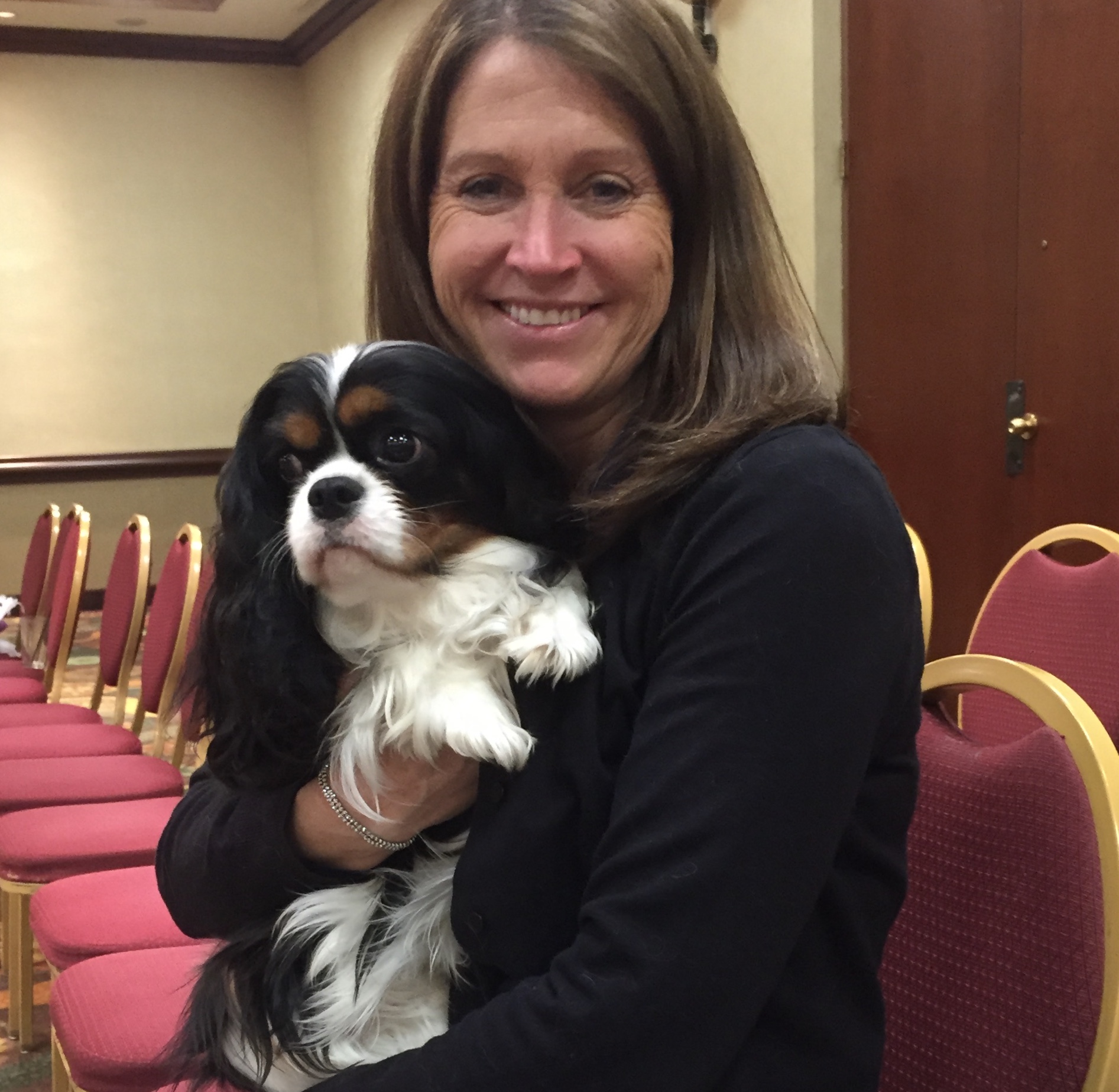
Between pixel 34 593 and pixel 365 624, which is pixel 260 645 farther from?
pixel 34 593

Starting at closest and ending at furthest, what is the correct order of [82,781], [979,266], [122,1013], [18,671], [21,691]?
[122,1013], [82,781], [979,266], [21,691], [18,671]

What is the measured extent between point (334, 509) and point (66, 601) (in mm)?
3076

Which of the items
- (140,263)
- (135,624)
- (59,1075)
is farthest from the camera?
(140,263)

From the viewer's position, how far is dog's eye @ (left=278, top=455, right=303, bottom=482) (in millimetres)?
1149

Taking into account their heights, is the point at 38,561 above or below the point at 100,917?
above

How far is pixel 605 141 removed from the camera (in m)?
1.06

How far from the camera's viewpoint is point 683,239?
1119 millimetres

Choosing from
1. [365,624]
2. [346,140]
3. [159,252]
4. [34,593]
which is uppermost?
[346,140]

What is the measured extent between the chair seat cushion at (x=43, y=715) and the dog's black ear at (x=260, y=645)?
2.34 m

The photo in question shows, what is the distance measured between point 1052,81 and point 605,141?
2.33m

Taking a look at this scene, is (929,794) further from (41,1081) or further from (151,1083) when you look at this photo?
(41,1081)

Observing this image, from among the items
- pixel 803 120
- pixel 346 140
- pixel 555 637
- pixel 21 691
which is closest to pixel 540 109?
pixel 555 637

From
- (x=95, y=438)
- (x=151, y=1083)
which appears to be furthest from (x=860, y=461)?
(x=95, y=438)

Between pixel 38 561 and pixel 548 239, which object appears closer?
pixel 548 239
